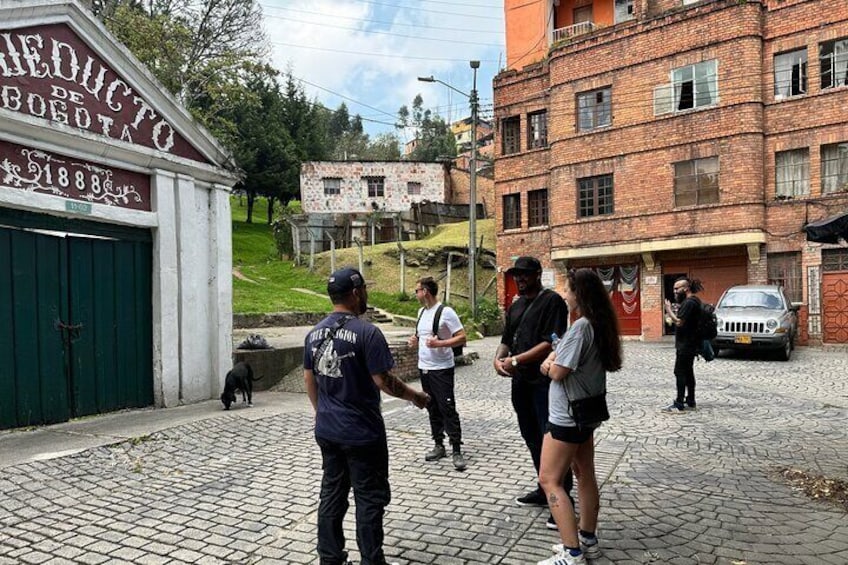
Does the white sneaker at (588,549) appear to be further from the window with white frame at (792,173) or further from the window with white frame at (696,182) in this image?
the window with white frame at (792,173)

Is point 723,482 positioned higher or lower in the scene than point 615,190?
lower

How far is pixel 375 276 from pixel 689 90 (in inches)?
576

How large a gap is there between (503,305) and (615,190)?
6.65 m

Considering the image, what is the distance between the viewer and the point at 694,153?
2058cm

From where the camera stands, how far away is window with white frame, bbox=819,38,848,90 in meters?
18.5

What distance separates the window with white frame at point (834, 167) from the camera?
61.0 ft

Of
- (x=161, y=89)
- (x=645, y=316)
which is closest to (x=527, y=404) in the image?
(x=161, y=89)

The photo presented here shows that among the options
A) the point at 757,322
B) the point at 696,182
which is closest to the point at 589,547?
the point at 757,322

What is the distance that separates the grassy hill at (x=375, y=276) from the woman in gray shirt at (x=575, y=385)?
53.8 ft

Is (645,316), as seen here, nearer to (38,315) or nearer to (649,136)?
(649,136)

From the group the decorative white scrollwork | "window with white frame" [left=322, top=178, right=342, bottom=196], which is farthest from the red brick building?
"window with white frame" [left=322, top=178, right=342, bottom=196]

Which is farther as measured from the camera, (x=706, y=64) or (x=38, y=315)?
(x=706, y=64)

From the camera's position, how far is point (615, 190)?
22.2 metres

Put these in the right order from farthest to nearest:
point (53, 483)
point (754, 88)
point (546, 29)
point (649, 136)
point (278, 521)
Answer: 1. point (546, 29)
2. point (649, 136)
3. point (754, 88)
4. point (53, 483)
5. point (278, 521)
